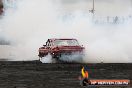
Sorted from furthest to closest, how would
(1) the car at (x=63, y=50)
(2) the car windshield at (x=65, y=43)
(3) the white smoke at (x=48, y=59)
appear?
1. (2) the car windshield at (x=65, y=43)
2. (3) the white smoke at (x=48, y=59)
3. (1) the car at (x=63, y=50)

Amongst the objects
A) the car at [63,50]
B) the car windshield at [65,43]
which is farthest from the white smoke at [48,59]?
the car windshield at [65,43]

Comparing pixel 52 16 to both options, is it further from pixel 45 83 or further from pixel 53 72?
pixel 45 83

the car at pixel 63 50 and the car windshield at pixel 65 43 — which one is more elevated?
the car windshield at pixel 65 43

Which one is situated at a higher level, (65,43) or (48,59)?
(65,43)

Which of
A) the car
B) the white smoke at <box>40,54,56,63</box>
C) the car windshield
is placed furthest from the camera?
the car windshield

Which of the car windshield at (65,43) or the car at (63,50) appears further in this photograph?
the car windshield at (65,43)

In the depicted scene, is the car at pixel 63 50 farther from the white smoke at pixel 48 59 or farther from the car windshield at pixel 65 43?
the white smoke at pixel 48 59

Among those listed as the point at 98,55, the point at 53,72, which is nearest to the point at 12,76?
the point at 53,72

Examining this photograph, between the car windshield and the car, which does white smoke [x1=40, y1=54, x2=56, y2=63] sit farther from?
the car windshield

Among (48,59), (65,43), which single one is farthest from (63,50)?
Answer: (48,59)

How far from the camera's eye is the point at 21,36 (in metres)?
47.3

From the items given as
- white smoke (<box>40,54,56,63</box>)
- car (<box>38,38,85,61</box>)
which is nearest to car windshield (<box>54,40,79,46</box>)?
car (<box>38,38,85,61</box>)

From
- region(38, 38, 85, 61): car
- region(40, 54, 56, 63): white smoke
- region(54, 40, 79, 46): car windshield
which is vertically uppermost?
region(54, 40, 79, 46): car windshield

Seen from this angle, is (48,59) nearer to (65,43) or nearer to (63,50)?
(65,43)
